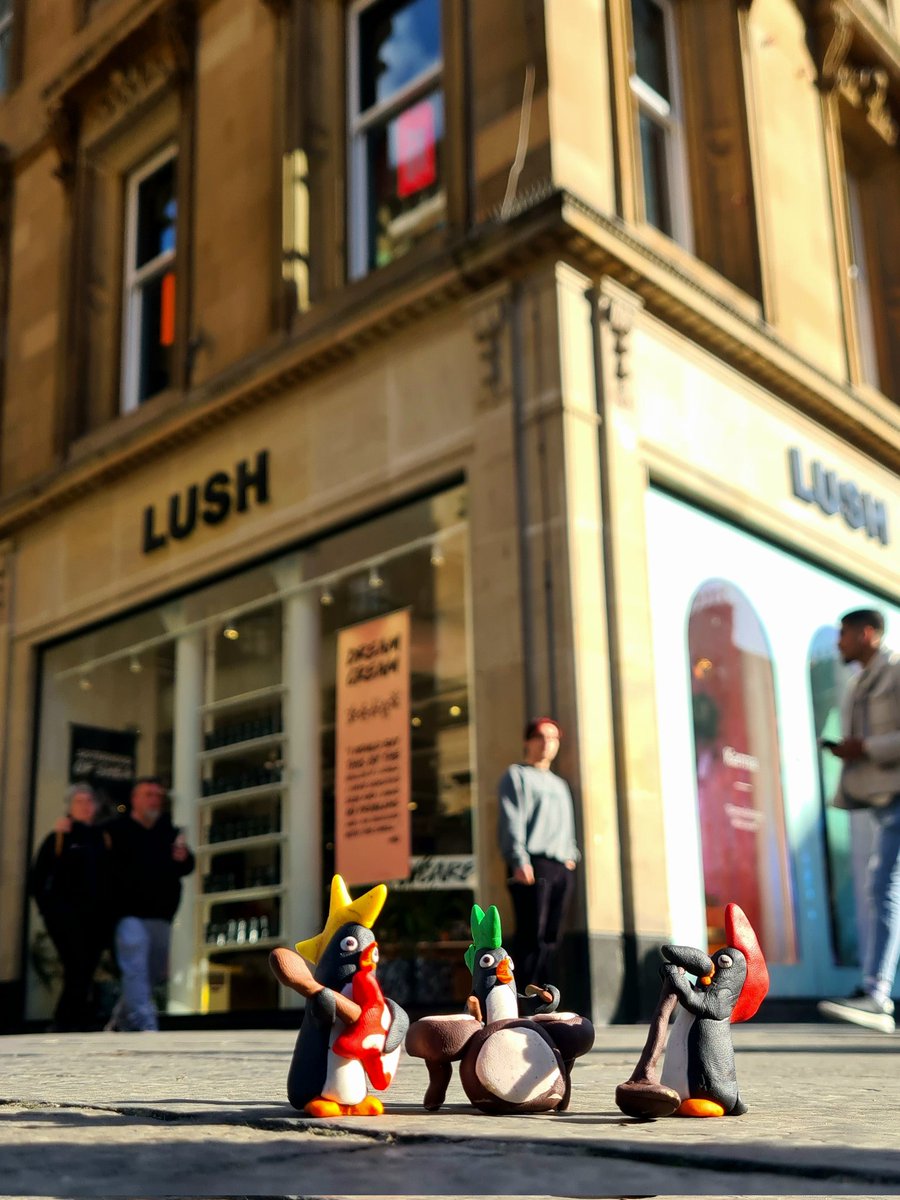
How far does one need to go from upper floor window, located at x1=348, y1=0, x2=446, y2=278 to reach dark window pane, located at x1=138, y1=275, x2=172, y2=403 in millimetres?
2945

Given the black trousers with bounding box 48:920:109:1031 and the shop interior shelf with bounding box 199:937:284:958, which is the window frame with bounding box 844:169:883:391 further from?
the black trousers with bounding box 48:920:109:1031

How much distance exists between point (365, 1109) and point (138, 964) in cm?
695

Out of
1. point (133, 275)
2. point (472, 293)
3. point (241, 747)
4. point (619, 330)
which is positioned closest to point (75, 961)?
point (241, 747)

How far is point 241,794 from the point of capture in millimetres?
11977

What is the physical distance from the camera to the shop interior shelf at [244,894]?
11346 millimetres

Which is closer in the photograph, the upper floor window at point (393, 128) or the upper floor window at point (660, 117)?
the upper floor window at point (393, 128)

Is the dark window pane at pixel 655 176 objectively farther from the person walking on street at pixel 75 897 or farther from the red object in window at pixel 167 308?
the person walking on street at pixel 75 897

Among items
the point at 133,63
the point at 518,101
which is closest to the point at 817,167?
the point at 518,101

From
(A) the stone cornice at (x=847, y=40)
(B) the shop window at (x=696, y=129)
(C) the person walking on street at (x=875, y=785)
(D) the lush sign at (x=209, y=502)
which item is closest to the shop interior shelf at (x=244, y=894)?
(D) the lush sign at (x=209, y=502)

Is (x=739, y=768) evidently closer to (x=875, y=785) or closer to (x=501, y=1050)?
(x=875, y=785)

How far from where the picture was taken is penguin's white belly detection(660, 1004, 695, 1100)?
3260mm

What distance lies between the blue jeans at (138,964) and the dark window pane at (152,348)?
605 centimetres

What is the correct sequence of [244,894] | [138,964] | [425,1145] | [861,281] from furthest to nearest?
[861,281] < [244,894] < [138,964] < [425,1145]

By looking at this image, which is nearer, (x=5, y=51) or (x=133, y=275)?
(x=133, y=275)
